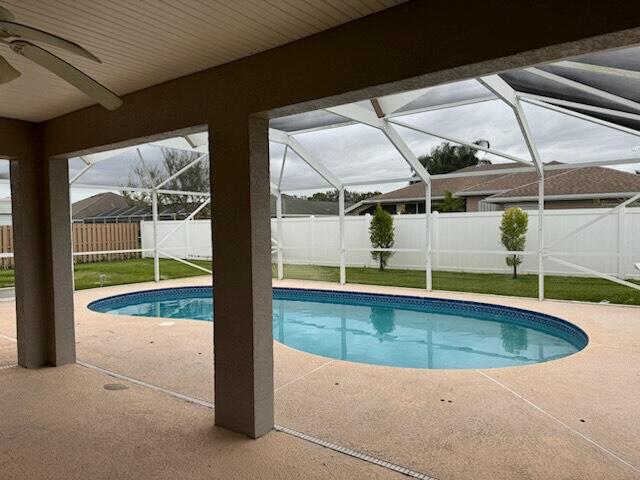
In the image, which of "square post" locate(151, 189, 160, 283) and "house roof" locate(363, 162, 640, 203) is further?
"square post" locate(151, 189, 160, 283)

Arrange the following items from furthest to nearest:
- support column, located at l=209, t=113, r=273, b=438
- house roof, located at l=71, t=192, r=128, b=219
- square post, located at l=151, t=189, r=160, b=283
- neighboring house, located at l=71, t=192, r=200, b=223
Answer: neighboring house, located at l=71, t=192, r=200, b=223 → house roof, located at l=71, t=192, r=128, b=219 → square post, located at l=151, t=189, r=160, b=283 → support column, located at l=209, t=113, r=273, b=438

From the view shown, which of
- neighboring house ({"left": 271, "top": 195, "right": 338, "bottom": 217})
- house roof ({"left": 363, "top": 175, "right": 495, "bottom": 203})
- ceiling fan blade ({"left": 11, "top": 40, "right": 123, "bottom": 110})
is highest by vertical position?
house roof ({"left": 363, "top": 175, "right": 495, "bottom": 203})

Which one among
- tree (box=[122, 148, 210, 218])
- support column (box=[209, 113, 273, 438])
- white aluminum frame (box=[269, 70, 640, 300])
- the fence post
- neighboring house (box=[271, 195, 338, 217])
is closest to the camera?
support column (box=[209, 113, 273, 438])

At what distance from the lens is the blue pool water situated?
6.76m

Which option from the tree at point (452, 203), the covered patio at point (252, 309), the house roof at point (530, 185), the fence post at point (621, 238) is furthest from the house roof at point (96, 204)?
the fence post at point (621, 238)

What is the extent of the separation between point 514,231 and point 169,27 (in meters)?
10.1

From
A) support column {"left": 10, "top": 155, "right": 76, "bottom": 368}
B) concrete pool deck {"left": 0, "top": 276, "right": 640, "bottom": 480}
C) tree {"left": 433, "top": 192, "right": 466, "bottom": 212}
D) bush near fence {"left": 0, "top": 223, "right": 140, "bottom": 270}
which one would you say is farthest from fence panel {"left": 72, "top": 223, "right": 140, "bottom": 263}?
tree {"left": 433, "top": 192, "right": 466, "bottom": 212}

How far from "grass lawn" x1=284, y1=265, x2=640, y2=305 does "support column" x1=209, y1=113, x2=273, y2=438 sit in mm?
7922

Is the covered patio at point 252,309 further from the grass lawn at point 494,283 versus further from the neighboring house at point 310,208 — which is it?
the neighboring house at point 310,208

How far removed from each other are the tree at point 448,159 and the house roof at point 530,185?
0.21 metres

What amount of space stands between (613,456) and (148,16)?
13.6 ft

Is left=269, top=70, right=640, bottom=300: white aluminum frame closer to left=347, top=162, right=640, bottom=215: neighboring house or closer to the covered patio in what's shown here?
left=347, top=162, right=640, bottom=215: neighboring house

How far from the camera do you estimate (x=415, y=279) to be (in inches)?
472

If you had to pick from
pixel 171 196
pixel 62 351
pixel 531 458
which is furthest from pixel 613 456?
pixel 171 196
